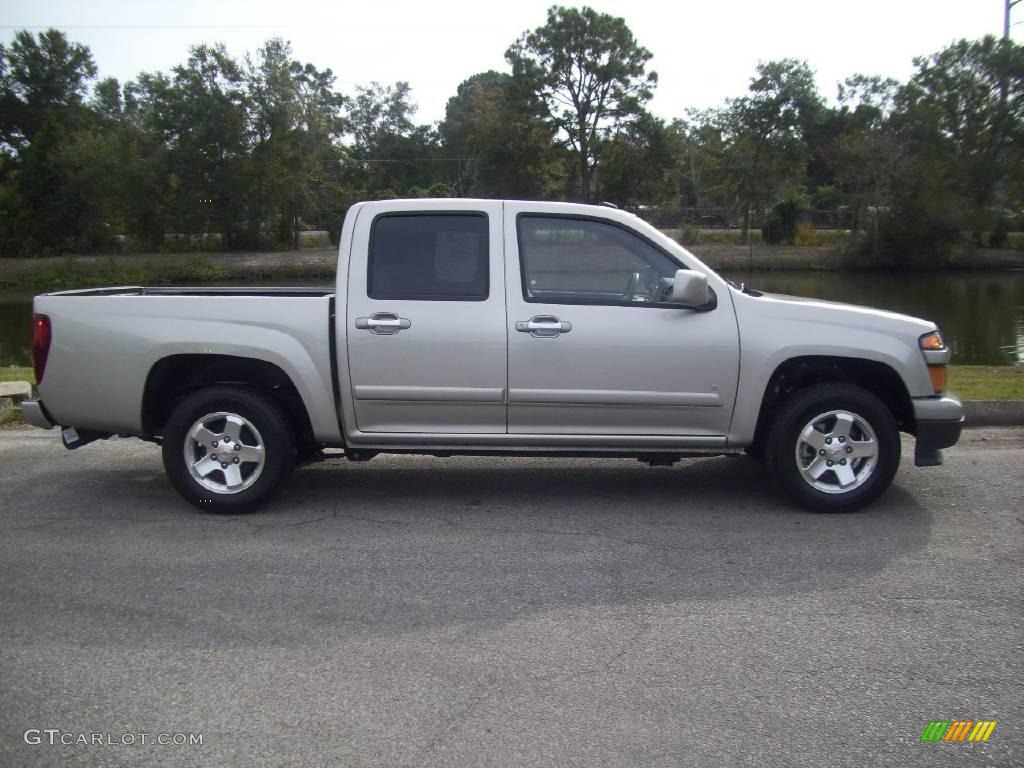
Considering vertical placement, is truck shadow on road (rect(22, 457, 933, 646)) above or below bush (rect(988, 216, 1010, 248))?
below

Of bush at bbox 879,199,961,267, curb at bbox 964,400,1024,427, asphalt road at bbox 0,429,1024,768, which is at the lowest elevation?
asphalt road at bbox 0,429,1024,768

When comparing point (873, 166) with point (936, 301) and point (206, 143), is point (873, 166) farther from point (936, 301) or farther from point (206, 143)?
point (206, 143)

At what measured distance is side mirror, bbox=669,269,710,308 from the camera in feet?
17.6

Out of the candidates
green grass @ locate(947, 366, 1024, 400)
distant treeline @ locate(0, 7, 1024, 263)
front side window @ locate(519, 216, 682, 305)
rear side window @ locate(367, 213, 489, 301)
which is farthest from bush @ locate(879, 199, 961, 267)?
rear side window @ locate(367, 213, 489, 301)

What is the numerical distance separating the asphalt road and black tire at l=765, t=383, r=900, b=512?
0.15 metres

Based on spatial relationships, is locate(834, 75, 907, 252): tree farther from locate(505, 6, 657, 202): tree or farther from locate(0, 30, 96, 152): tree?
locate(0, 30, 96, 152): tree

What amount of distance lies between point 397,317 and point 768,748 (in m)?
3.33

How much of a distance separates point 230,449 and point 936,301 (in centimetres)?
3012

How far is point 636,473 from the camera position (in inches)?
267

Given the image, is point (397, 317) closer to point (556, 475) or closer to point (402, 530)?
point (402, 530)

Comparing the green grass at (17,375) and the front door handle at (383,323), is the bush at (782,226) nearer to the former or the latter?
the green grass at (17,375)

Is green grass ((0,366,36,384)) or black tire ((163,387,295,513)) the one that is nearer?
black tire ((163,387,295,513))

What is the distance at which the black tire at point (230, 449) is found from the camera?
221 inches

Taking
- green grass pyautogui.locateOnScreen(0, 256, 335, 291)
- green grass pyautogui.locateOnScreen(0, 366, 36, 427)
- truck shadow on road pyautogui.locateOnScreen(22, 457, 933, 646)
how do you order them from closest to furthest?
truck shadow on road pyautogui.locateOnScreen(22, 457, 933, 646) → green grass pyautogui.locateOnScreen(0, 366, 36, 427) → green grass pyautogui.locateOnScreen(0, 256, 335, 291)
